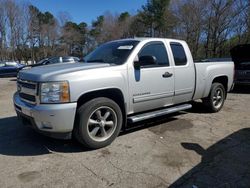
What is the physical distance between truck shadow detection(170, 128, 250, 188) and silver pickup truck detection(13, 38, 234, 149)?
122cm

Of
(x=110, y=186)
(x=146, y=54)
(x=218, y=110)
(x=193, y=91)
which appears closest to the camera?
(x=110, y=186)

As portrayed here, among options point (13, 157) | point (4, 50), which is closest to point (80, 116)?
point (13, 157)

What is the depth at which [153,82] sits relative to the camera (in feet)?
16.7

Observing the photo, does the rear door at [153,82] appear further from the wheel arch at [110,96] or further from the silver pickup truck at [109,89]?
the wheel arch at [110,96]

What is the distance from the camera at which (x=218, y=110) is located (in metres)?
7.17

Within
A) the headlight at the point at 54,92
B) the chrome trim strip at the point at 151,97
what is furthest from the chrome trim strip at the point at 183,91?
the headlight at the point at 54,92

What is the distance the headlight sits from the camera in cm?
390

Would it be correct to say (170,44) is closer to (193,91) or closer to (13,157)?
(193,91)

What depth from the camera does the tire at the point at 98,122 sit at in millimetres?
4172

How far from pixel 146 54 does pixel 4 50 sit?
53.0 m

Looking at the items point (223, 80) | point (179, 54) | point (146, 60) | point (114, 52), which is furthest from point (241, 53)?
point (114, 52)

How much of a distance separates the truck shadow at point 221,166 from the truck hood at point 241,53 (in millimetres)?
6354

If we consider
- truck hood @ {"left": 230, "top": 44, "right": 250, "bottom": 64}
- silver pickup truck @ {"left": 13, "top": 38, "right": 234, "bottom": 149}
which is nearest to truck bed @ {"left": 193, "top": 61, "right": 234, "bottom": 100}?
silver pickup truck @ {"left": 13, "top": 38, "right": 234, "bottom": 149}

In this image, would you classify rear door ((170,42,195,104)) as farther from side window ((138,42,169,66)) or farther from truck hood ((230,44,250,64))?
truck hood ((230,44,250,64))
